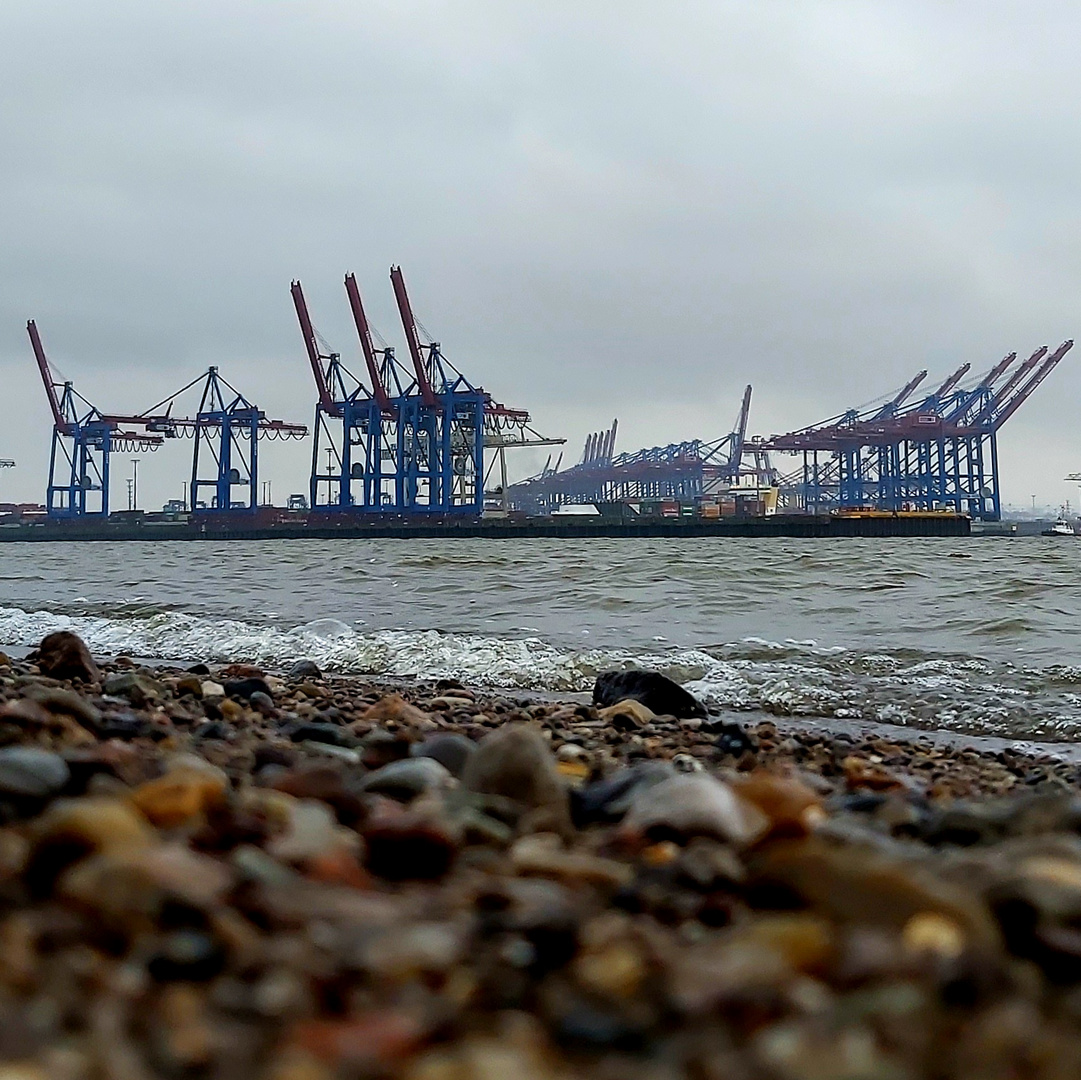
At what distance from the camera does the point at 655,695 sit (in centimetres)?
433

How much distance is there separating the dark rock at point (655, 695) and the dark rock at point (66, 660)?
2.11m

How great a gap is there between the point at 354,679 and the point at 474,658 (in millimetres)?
876

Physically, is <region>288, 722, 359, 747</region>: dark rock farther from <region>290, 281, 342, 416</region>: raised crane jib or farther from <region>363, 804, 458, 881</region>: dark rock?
<region>290, 281, 342, 416</region>: raised crane jib

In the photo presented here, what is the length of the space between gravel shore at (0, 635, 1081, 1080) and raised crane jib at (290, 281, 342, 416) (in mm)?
53279

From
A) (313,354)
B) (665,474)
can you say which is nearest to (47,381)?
(313,354)

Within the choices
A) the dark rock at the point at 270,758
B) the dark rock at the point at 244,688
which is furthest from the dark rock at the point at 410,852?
the dark rock at the point at 244,688

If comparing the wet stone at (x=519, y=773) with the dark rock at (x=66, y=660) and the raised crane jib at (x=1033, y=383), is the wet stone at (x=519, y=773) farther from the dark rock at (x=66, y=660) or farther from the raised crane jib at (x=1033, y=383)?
the raised crane jib at (x=1033, y=383)

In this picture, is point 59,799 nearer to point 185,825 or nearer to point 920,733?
point 185,825

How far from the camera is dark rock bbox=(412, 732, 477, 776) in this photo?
226cm

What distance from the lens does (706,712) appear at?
434cm

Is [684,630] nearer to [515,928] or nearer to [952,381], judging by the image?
[515,928]

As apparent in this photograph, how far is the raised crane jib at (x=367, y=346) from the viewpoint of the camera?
50625mm

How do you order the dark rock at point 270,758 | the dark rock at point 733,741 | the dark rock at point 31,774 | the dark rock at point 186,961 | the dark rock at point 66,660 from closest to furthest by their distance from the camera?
the dark rock at point 186,961
the dark rock at point 31,774
the dark rock at point 270,758
the dark rock at point 733,741
the dark rock at point 66,660

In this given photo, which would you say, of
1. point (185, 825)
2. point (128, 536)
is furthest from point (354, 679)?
point (128, 536)
